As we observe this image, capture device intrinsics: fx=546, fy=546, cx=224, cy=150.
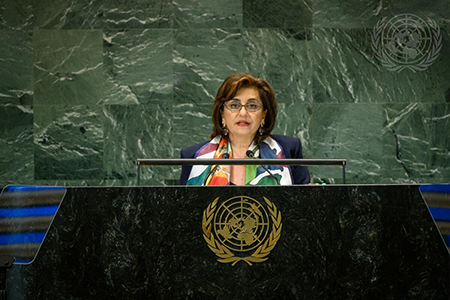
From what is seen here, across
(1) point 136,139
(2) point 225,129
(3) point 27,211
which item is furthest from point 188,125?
(3) point 27,211

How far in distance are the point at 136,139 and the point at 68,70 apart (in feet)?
2.57

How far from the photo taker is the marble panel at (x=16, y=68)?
4.39 metres

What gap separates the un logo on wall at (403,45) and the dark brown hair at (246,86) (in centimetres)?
198

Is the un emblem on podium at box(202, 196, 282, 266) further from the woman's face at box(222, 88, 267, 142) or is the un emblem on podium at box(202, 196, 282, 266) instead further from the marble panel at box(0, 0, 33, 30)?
the marble panel at box(0, 0, 33, 30)

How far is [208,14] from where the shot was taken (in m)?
4.40

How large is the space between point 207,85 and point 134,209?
2915 mm

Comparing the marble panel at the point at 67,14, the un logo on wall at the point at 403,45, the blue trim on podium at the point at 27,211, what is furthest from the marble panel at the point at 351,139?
the blue trim on podium at the point at 27,211

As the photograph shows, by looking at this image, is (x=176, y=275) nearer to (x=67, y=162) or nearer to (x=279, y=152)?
(x=279, y=152)

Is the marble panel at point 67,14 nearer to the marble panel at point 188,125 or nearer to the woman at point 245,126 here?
the marble panel at point 188,125

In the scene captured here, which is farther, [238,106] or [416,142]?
[416,142]

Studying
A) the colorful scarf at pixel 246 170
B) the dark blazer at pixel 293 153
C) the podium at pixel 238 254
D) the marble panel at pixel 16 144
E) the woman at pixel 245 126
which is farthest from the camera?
the marble panel at pixel 16 144

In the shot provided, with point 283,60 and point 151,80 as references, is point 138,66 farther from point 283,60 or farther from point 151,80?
point 283,60

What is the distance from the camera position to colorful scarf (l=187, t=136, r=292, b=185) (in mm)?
2412

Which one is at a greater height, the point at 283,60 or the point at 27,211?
the point at 283,60
